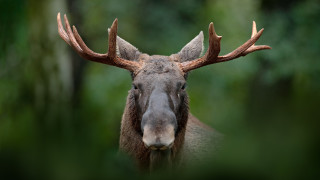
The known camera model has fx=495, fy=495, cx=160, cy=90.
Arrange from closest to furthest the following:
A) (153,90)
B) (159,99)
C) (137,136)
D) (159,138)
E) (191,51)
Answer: (159,138), (159,99), (153,90), (137,136), (191,51)

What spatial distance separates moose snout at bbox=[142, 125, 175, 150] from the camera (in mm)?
3592

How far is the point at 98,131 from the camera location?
1194mm

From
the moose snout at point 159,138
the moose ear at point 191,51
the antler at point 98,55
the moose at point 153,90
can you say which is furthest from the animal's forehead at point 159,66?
the moose snout at point 159,138

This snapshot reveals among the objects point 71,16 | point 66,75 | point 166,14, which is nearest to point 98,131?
point 66,75

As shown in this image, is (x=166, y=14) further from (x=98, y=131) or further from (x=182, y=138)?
(x=98, y=131)

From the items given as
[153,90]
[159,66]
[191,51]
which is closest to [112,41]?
[159,66]

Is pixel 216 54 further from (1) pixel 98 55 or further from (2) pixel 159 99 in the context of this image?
(1) pixel 98 55

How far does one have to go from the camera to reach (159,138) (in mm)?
3613

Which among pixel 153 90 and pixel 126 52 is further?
pixel 126 52

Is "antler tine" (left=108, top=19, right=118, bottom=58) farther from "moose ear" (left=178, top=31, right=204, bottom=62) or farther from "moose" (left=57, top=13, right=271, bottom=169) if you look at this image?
"moose ear" (left=178, top=31, right=204, bottom=62)

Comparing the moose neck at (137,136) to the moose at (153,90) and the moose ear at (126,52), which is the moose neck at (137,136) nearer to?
the moose at (153,90)

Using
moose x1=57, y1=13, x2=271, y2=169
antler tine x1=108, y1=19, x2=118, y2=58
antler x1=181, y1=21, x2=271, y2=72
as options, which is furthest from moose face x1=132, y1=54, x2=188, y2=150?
antler tine x1=108, y1=19, x2=118, y2=58

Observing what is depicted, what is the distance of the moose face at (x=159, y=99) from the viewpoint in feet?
12.0

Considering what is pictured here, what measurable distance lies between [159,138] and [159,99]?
492 mm
